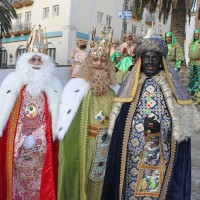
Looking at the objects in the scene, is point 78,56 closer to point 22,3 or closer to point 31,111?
point 31,111

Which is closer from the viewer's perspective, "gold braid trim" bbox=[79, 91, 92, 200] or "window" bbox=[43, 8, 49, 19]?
"gold braid trim" bbox=[79, 91, 92, 200]

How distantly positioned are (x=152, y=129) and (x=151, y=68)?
610 millimetres

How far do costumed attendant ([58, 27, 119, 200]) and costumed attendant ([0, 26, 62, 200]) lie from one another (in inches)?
9.3

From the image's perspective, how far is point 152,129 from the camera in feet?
11.1

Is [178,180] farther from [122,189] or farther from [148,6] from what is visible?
[148,6]

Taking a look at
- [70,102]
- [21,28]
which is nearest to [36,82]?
[70,102]

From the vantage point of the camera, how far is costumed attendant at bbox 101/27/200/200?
11.2ft

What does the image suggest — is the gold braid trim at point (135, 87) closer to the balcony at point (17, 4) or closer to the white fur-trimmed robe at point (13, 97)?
the white fur-trimmed robe at point (13, 97)

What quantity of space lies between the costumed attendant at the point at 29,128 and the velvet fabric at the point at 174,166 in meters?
0.81

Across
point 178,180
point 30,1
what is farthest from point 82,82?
point 30,1

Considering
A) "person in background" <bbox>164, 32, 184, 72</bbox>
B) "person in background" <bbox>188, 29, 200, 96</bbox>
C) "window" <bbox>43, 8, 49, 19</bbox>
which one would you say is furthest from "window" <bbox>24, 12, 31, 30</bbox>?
"person in background" <bbox>188, 29, 200, 96</bbox>

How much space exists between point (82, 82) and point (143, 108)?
83 cm

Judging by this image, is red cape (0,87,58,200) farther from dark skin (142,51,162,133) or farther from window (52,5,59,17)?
window (52,5,59,17)

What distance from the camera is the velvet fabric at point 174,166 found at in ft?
11.5
